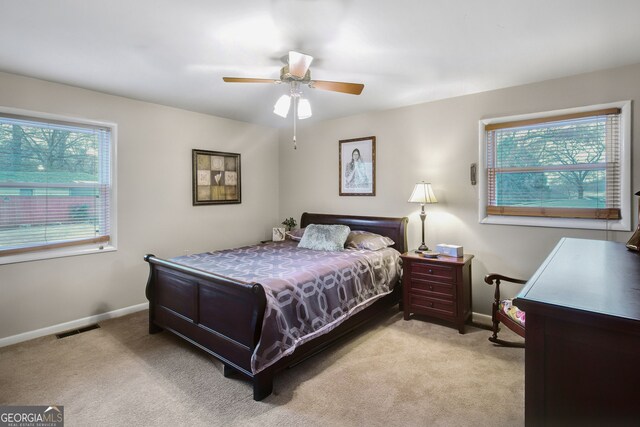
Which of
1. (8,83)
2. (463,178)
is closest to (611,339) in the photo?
(463,178)

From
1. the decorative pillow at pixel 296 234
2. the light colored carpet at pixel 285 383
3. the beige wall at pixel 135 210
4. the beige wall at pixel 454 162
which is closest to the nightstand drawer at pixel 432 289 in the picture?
the light colored carpet at pixel 285 383

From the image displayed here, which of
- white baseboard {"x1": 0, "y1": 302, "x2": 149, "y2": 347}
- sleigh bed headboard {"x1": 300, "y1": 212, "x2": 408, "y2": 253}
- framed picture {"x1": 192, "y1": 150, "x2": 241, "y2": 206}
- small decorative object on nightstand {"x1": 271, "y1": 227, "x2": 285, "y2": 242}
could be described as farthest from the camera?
small decorative object on nightstand {"x1": 271, "y1": 227, "x2": 285, "y2": 242}

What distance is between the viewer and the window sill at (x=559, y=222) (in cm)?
284

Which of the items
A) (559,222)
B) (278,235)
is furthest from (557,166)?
(278,235)

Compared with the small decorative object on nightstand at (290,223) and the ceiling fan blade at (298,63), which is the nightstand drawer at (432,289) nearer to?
the small decorative object on nightstand at (290,223)

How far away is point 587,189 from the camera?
118 inches

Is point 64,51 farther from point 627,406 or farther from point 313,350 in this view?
point 627,406

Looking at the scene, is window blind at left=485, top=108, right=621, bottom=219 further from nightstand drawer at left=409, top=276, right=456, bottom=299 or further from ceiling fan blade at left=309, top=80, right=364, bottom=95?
ceiling fan blade at left=309, top=80, right=364, bottom=95

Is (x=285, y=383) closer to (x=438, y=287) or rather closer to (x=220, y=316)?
(x=220, y=316)

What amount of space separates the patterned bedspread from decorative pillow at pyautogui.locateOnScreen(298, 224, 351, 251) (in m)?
0.14

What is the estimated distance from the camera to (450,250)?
3428 millimetres

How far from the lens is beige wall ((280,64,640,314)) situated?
9.87 ft

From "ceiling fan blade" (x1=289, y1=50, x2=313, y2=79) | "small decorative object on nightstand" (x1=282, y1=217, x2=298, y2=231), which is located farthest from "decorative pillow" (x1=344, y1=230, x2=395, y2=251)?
"ceiling fan blade" (x1=289, y1=50, x2=313, y2=79)

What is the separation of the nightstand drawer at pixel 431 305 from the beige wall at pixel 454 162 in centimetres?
56
